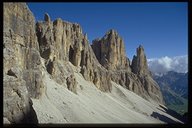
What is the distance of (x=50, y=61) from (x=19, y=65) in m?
20.8

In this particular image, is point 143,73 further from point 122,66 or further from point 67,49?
point 67,49

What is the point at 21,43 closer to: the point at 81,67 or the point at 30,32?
the point at 30,32

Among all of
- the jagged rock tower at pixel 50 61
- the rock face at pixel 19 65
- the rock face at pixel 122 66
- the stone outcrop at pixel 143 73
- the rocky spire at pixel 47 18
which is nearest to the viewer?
the rock face at pixel 19 65

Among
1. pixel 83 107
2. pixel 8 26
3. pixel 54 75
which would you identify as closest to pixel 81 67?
pixel 54 75

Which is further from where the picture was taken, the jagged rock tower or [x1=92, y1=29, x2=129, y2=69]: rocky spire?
[x1=92, y1=29, x2=129, y2=69]: rocky spire

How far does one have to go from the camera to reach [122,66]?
105125 millimetres

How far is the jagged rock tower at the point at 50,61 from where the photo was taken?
24.9 m

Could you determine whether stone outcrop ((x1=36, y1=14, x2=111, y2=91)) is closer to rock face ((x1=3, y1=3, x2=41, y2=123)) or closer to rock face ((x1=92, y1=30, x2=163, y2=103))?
rock face ((x1=3, y1=3, x2=41, y2=123))

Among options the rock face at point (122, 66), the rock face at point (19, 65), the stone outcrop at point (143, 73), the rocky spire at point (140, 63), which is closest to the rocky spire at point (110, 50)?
the rock face at point (122, 66)

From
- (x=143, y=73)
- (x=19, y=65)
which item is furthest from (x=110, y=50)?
(x=19, y=65)

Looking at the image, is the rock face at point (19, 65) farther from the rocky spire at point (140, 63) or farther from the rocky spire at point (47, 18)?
the rocky spire at point (140, 63)

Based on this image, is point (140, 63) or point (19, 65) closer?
point (19, 65)

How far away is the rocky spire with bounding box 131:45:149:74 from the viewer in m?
112

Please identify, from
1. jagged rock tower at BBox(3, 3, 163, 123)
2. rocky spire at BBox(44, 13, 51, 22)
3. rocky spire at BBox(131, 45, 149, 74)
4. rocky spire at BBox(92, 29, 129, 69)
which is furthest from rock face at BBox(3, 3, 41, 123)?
rocky spire at BBox(131, 45, 149, 74)
